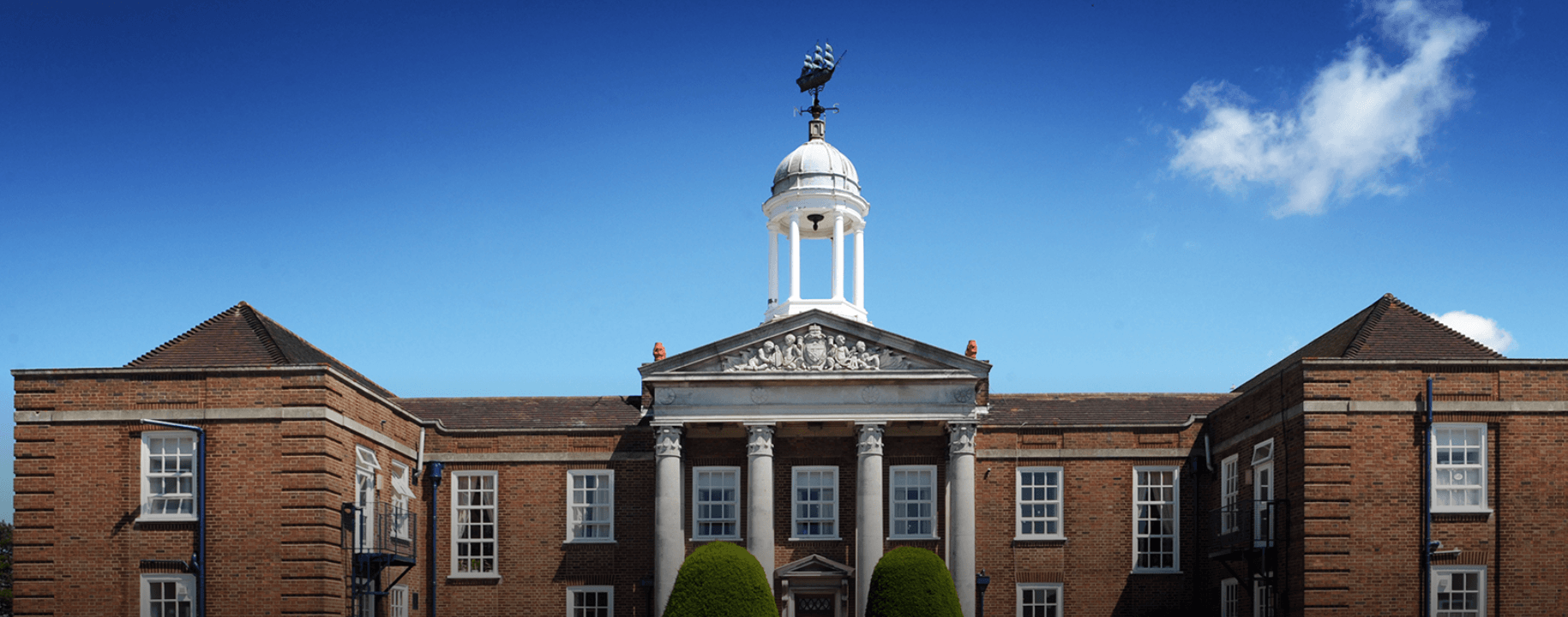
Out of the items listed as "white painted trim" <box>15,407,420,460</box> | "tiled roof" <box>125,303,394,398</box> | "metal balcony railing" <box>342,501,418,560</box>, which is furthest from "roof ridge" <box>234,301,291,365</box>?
"metal balcony railing" <box>342,501,418,560</box>

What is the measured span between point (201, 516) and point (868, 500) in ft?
50.2

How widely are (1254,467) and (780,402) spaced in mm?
11265

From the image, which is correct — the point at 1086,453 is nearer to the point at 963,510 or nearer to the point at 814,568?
the point at 963,510

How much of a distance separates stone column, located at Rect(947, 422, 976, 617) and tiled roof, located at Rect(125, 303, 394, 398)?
48.8 ft

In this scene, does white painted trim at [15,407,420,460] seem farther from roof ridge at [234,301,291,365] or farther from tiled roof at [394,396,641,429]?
tiled roof at [394,396,641,429]

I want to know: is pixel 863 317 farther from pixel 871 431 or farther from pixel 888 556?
pixel 888 556

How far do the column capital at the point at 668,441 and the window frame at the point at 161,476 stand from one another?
10925mm

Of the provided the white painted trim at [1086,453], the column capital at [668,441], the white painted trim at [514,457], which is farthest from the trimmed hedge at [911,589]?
the white painted trim at [514,457]

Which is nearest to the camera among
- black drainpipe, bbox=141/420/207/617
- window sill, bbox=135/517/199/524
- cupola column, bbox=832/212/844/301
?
black drainpipe, bbox=141/420/207/617

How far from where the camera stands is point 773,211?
A: 43812mm

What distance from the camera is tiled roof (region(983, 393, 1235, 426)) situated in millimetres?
38844

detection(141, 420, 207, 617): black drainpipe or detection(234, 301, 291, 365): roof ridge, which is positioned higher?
detection(234, 301, 291, 365): roof ridge

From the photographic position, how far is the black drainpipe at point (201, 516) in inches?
1150

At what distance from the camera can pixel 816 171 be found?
43.3 metres
